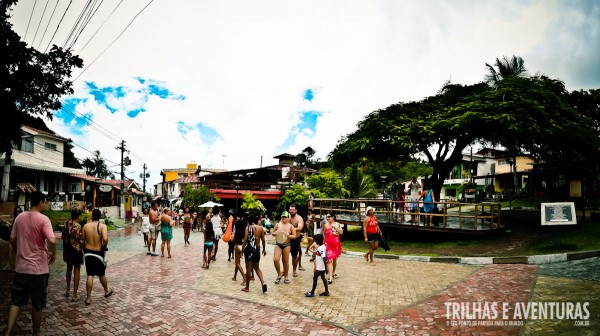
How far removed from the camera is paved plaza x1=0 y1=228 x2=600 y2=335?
5.08m

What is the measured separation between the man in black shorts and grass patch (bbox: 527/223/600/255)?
41.7ft

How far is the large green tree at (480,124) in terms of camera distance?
13.5m

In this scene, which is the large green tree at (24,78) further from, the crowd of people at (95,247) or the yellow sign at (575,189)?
the yellow sign at (575,189)

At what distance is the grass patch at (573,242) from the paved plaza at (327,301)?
1.15m

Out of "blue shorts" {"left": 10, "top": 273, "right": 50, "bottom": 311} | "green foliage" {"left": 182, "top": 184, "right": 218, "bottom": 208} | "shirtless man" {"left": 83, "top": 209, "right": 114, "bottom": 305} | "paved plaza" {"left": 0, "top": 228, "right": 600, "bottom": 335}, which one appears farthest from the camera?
"green foliage" {"left": 182, "top": 184, "right": 218, "bottom": 208}

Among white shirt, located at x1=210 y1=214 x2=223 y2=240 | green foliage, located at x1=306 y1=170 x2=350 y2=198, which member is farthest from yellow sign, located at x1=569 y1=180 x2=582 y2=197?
green foliage, located at x1=306 y1=170 x2=350 y2=198

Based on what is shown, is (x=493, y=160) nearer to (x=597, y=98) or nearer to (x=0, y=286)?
(x=597, y=98)

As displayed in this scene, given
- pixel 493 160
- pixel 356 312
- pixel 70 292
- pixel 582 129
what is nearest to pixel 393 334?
pixel 356 312

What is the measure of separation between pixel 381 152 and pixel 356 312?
1396 centimetres

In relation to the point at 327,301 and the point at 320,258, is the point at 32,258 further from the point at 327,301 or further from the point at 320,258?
the point at 327,301

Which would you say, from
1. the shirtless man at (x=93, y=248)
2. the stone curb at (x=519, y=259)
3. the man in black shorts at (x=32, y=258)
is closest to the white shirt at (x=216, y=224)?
the shirtless man at (x=93, y=248)

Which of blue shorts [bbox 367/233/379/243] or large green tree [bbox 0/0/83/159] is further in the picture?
blue shorts [bbox 367/233/379/243]

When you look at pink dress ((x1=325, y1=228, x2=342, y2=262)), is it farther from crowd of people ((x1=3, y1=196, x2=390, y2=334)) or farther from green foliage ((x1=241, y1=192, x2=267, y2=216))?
green foliage ((x1=241, y1=192, x2=267, y2=216))

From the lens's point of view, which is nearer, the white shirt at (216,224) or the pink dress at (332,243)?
the pink dress at (332,243)
